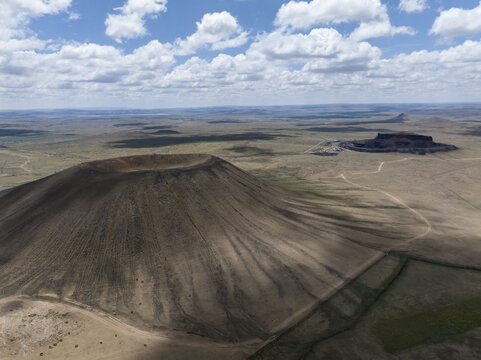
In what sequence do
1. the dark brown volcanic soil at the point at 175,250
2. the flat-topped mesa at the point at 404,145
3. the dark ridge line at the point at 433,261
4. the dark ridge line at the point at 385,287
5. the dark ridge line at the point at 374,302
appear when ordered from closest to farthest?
1. the dark ridge line at the point at 385,287
2. the dark ridge line at the point at 374,302
3. the dark brown volcanic soil at the point at 175,250
4. the dark ridge line at the point at 433,261
5. the flat-topped mesa at the point at 404,145

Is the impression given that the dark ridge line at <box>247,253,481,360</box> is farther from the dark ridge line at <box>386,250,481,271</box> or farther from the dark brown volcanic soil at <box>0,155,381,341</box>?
the dark brown volcanic soil at <box>0,155,381,341</box>

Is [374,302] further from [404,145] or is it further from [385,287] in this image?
[404,145]

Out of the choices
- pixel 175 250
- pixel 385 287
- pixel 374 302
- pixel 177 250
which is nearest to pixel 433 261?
pixel 385 287

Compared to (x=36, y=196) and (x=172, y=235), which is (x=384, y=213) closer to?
(x=172, y=235)

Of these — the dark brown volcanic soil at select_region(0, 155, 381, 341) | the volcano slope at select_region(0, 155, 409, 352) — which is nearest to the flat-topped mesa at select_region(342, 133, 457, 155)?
the volcano slope at select_region(0, 155, 409, 352)

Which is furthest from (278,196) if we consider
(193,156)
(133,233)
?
(133,233)

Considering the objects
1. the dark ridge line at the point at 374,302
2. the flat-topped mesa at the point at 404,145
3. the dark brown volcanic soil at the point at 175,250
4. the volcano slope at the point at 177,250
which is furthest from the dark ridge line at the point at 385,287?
the flat-topped mesa at the point at 404,145

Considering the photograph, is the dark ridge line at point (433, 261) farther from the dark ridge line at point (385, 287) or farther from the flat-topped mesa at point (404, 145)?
the flat-topped mesa at point (404, 145)
